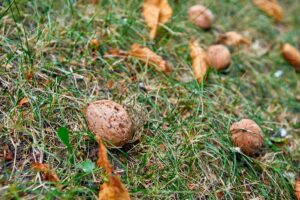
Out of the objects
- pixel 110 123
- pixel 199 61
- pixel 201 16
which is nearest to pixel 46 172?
pixel 110 123

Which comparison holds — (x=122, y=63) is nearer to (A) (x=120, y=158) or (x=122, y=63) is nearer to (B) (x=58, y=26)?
(B) (x=58, y=26)

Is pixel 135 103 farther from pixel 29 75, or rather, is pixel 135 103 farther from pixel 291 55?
pixel 291 55

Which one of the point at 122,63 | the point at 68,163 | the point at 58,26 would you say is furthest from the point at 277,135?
the point at 58,26

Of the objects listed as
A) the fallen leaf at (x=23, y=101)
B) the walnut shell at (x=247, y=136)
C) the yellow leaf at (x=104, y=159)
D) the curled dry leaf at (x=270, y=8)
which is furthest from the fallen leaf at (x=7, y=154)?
the curled dry leaf at (x=270, y=8)

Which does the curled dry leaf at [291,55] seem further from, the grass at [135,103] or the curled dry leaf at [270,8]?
the curled dry leaf at [270,8]

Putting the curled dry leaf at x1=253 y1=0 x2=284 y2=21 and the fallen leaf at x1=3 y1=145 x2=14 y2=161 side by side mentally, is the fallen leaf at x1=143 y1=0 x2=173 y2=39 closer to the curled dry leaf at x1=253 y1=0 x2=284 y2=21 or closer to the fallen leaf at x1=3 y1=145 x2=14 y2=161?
the curled dry leaf at x1=253 y1=0 x2=284 y2=21

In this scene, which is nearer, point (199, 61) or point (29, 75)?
point (29, 75)
